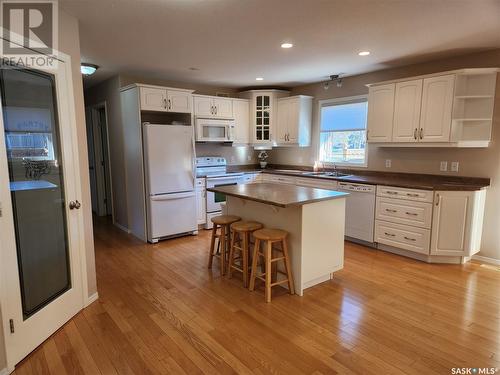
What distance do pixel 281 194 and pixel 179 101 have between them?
251 cm

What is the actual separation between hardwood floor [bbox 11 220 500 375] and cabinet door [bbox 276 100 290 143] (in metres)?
2.95

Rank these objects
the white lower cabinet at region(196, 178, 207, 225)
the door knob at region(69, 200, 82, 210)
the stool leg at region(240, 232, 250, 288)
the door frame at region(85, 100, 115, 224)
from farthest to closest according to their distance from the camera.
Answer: the door frame at region(85, 100, 115, 224) < the white lower cabinet at region(196, 178, 207, 225) < the stool leg at region(240, 232, 250, 288) < the door knob at region(69, 200, 82, 210)

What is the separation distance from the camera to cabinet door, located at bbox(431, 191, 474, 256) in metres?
3.51

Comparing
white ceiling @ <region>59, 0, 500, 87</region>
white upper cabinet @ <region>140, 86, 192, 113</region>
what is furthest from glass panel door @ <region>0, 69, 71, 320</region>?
white upper cabinet @ <region>140, 86, 192, 113</region>

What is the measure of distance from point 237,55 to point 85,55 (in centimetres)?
181

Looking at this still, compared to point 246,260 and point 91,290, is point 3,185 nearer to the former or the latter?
point 91,290

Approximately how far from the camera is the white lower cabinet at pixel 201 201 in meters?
4.98

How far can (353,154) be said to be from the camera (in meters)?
5.06

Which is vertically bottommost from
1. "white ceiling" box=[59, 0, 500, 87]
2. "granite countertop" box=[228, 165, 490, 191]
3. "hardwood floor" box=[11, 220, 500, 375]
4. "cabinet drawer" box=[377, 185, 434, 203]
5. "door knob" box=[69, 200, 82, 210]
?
"hardwood floor" box=[11, 220, 500, 375]

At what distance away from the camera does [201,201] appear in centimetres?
505

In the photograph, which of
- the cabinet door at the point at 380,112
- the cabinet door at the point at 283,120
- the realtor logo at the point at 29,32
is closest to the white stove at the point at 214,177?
the cabinet door at the point at 283,120

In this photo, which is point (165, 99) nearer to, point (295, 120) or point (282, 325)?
point (295, 120)

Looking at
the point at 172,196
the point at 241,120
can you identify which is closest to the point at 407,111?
the point at 241,120

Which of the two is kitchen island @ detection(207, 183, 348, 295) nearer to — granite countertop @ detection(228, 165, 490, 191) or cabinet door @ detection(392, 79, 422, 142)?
granite countertop @ detection(228, 165, 490, 191)
